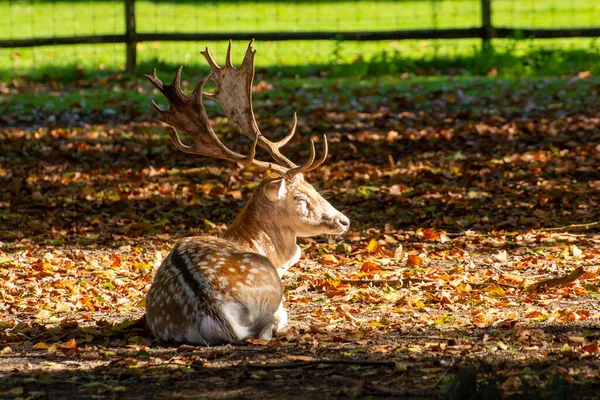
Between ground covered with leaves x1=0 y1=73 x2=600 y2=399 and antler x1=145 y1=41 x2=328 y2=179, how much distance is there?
1.20 m

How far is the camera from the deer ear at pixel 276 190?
697 centimetres

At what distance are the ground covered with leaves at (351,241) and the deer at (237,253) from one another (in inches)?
7.2

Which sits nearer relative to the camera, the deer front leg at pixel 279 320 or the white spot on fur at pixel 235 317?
the white spot on fur at pixel 235 317

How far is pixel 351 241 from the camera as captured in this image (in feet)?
31.4

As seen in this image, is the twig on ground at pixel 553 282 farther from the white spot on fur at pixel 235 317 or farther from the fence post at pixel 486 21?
the fence post at pixel 486 21

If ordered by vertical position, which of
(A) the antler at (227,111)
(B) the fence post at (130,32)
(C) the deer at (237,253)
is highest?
(B) the fence post at (130,32)

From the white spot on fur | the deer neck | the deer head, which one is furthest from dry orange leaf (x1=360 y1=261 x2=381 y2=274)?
the white spot on fur

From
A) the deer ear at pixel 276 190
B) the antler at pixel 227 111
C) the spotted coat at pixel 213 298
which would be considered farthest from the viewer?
the antler at pixel 227 111

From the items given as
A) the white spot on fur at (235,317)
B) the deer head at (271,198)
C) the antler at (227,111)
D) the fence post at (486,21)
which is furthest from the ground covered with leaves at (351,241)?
the antler at (227,111)

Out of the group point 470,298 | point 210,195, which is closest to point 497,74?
point 210,195

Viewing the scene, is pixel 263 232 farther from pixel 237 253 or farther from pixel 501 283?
pixel 501 283

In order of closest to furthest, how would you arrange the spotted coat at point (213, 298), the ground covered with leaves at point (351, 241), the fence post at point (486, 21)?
the ground covered with leaves at point (351, 241) < the spotted coat at point (213, 298) < the fence post at point (486, 21)

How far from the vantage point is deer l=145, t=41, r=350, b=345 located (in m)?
6.11

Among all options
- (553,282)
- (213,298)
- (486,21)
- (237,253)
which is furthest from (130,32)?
(213,298)
